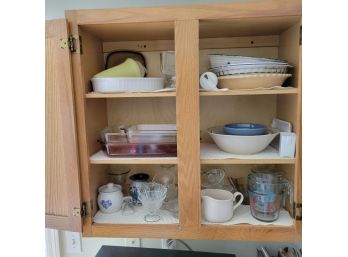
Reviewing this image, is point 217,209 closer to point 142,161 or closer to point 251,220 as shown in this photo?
point 251,220

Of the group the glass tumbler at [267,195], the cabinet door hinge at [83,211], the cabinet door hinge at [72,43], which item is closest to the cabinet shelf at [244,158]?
the glass tumbler at [267,195]

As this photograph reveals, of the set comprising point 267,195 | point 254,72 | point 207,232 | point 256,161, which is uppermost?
point 254,72

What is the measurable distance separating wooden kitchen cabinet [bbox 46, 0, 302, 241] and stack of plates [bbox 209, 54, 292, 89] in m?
0.04

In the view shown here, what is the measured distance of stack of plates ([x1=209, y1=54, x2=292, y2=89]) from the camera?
74cm

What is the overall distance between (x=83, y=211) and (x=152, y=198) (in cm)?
24

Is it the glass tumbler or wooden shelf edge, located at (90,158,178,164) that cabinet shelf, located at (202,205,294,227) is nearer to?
the glass tumbler

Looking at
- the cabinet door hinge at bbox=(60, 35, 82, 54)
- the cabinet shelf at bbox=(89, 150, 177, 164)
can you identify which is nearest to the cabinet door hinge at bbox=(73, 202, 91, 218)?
the cabinet shelf at bbox=(89, 150, 177, 164)

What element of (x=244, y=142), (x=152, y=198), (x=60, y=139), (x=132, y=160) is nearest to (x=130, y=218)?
(x=152, y=198)

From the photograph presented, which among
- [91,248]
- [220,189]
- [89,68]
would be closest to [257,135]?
[220,189]

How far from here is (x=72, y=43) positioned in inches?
28.5
